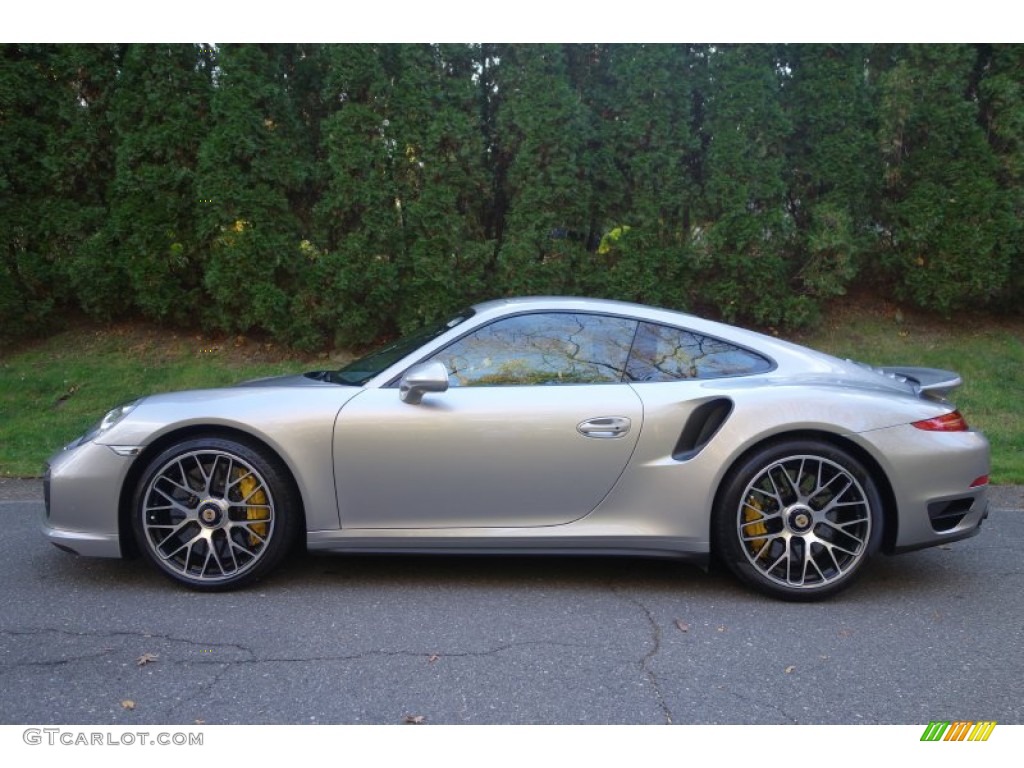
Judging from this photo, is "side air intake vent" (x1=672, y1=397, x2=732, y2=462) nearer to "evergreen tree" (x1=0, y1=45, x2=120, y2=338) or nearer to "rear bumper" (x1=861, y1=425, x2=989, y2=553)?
"rear bumper" (x1=861, y1=425, x2=989, y2=553)

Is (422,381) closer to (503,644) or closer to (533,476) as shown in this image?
(533,476)

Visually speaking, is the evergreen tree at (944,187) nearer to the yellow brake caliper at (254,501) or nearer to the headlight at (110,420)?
the yellow brake caliper at (254,501)

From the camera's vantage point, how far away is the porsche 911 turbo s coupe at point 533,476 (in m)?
3.83

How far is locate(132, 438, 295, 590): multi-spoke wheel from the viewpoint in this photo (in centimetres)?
388

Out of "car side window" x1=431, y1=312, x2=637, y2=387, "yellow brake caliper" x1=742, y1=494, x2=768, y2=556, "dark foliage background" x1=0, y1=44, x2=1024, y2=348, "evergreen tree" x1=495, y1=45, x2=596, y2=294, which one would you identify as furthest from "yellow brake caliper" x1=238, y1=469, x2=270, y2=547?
"evergreen tree" x1=495, y1=45, x2=596, y2=294

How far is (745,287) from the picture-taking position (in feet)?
29.1

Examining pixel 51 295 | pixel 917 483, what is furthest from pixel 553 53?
pixel 917 483

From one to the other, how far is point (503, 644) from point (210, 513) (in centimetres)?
148

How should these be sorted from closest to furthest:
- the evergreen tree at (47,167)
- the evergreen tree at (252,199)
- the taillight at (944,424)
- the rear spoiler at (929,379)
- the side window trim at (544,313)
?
the taillight at (944,424) < the side window trim at (544,313) < the rear spoiler at (929,379) < the evergreen tree at (252,199) < the evergreen tree at (47,167)

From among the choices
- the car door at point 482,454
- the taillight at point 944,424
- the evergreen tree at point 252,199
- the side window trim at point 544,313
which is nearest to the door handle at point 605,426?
the car door at point 482,454

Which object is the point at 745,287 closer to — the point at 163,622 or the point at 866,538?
the point at 866,538

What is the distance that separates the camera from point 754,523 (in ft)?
12.6
